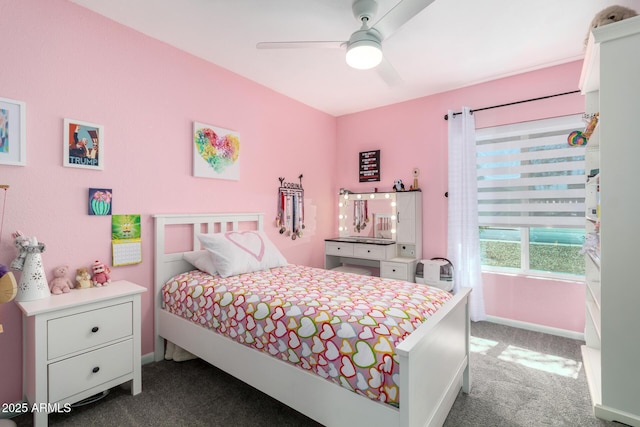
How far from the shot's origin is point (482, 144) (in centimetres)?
340

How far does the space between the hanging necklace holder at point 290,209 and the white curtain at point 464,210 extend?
1.75 meters

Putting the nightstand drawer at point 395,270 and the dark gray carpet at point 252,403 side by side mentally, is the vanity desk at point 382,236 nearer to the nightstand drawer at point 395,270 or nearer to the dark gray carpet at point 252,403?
the nightstand drawer at point 395,270

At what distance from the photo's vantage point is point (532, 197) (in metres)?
3.11

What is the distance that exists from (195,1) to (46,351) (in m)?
2.24

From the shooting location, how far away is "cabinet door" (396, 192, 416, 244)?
3.75 meters

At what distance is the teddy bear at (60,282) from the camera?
6.32 ft

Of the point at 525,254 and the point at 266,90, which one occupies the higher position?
the point at 266,90

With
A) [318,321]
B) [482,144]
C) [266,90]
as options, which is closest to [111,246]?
[318,321]

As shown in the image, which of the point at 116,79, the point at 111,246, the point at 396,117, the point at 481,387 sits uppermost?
the point at 396,117

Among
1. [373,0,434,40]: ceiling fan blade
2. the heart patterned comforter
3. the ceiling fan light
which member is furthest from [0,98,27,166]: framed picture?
[373,0,434,40]: ceiling fan blade

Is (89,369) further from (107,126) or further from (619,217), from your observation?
(619,217)

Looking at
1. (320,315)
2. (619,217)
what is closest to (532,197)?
(619,217)

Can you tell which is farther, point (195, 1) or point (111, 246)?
point (111, 246)

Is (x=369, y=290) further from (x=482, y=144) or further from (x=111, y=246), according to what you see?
(x=482, y=144)
